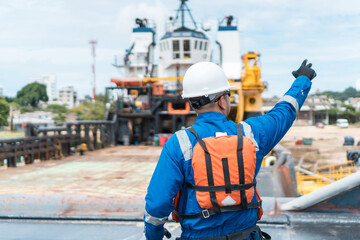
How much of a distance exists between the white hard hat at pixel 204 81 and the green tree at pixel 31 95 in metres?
90.8

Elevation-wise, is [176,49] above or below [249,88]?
above

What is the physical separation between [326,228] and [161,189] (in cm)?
178

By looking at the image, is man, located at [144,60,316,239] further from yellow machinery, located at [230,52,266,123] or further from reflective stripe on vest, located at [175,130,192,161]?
yellow machinery, located at [230,52,266,123]

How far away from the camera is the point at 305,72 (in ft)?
6.75

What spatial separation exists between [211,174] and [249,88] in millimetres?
17247

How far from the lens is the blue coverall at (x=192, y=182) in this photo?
161cm

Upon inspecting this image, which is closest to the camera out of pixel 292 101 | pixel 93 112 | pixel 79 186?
pixel 292 101

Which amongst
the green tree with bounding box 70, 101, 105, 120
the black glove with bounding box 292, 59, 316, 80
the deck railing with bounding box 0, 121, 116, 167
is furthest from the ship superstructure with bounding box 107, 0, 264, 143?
the green tree with bounding box 70, 101, 105, 120

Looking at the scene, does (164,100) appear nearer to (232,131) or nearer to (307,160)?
(307,160)

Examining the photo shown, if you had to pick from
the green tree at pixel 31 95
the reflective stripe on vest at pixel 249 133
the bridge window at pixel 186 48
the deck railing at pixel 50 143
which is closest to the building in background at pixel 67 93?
the green tree at pixel 31 95

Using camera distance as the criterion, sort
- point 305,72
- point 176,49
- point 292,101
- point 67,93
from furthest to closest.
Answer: point 67,93 → point 176,49 → point 305,72 → point 292,101

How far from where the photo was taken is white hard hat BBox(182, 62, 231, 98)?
1802mm

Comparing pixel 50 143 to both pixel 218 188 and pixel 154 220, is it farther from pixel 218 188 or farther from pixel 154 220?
pixel 218 188

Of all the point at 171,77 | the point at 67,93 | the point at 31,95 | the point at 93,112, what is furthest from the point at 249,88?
the point at 67,93
